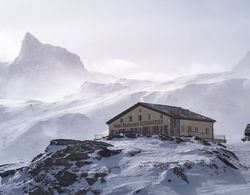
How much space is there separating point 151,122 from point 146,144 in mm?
21311

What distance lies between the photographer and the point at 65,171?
2195 inches

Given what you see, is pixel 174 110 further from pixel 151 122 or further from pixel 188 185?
pixel 188 185

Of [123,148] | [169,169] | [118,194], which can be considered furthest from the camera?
[123,148]

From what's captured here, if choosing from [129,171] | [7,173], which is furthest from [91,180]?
[7,173]

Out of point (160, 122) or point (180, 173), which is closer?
point (180, 173)

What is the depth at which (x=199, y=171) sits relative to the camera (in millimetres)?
55250

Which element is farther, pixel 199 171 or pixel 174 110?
pixel 174 110

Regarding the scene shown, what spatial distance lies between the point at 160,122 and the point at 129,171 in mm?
31190

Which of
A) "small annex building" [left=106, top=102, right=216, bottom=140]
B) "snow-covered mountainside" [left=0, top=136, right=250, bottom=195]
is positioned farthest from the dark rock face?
"small annex building" [left=106, top=102, right=216, bottom=140]


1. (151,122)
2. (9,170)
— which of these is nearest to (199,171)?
(9,170)

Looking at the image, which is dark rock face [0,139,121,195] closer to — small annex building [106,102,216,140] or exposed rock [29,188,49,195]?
exposed rock [29,188,49,195]

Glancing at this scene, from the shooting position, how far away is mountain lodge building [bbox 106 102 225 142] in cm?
8469

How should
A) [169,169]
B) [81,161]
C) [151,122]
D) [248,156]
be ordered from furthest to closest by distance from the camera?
1. [151,122]
2. [248,156]
3. [81,161]
4. [169,169]

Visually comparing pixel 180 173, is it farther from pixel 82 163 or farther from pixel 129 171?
pixel 82 163
